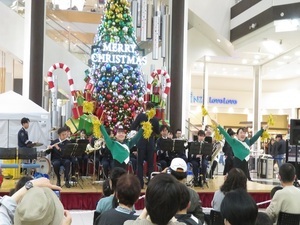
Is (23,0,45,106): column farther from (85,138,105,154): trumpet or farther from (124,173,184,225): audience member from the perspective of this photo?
(124,173,184,225): audience member

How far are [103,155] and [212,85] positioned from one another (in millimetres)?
15131

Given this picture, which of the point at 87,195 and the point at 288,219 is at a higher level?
the point at 288,219

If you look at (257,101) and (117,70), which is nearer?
(117,70)

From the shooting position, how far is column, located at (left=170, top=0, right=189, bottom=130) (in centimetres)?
1443

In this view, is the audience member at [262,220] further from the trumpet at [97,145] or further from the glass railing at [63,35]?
the glass railing at [63,35]

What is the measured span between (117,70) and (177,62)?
10.8 ft

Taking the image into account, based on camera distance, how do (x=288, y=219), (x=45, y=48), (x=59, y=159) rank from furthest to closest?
(x=45, y=48) < (x=59, y=159) < (x=288, y=219)

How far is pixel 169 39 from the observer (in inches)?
579

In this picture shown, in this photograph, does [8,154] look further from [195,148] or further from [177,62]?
[177,62]

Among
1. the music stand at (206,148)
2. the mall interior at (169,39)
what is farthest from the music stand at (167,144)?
the mall interior at (169,39)

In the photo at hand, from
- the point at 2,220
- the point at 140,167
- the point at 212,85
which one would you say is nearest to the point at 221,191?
the point at 2,220

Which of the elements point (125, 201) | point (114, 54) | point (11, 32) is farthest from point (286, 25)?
point (125, 201)

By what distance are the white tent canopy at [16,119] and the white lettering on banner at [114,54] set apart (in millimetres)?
2053

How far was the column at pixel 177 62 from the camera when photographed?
14.4 m
